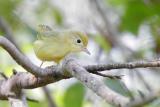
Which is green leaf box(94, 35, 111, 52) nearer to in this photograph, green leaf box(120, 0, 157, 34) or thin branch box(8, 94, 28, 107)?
green leaf box(120, 0, 157, 34)

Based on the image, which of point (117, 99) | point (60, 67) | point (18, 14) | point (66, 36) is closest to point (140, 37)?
point (18, 14)

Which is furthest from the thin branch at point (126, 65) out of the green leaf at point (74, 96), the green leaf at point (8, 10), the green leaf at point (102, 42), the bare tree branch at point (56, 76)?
the green leaf at point (8, 10)

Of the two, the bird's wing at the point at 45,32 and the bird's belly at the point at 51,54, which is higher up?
the bird's wing at the point at 45,32

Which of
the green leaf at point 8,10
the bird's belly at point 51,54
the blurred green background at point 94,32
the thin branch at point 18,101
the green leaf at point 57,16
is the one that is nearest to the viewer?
the thin branch at point 18,101

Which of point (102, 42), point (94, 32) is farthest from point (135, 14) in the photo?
point (94, 32)

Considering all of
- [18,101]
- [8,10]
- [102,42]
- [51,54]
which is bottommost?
[18,101]

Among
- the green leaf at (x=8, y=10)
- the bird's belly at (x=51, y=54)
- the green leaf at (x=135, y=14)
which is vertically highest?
the green leaf at (x=8, y=10)

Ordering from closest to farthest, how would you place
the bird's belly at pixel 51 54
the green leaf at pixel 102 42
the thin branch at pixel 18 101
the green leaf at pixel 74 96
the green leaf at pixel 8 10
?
the thin branch at pixel 18 101 < the bird's belly at pixel 51 54 < the green leaf at pixel 74 96 < the green leaf at pixel 102 42 < the green leaf at pixel 8 10

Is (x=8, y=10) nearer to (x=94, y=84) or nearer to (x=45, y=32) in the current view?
(x=45, y=32)

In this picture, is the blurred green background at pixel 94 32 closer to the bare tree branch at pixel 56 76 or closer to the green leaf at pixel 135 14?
the green leaf at pixel 135 14
